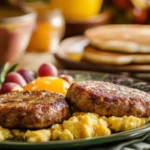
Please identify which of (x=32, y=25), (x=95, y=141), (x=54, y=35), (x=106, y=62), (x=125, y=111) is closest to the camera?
(x=95, y=141)

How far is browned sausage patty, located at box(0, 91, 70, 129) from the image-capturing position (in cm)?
195

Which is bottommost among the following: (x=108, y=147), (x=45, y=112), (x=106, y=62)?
(x=108, y=147)

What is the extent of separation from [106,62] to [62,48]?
0.45 metres

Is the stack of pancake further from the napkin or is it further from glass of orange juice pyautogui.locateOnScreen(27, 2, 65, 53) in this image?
the napkin

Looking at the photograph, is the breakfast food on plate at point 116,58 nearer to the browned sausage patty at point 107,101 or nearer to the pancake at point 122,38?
the pancake at point 122,38

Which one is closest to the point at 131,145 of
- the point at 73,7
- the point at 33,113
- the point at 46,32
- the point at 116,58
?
the point at 33,113

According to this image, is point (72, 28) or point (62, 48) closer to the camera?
point (62, 48)

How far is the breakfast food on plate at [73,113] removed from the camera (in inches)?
76.0

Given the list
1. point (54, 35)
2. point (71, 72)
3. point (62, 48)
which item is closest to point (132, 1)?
point (54, 35)

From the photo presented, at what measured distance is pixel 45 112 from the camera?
1970mm

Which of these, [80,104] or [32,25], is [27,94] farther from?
[32,25]

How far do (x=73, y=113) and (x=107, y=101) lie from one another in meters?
0.13

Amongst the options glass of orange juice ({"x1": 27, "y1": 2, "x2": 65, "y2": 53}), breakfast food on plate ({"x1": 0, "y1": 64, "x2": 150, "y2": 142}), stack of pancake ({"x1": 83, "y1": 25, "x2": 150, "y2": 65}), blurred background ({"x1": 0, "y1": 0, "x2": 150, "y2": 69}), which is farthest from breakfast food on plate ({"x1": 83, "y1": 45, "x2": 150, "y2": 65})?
breakfast food on plate ({"x1": 0, "y1": 64, "x2": 150, "y2": 142})

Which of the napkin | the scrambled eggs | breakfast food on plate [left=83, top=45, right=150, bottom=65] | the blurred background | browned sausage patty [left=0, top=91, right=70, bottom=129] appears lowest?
the napkin
